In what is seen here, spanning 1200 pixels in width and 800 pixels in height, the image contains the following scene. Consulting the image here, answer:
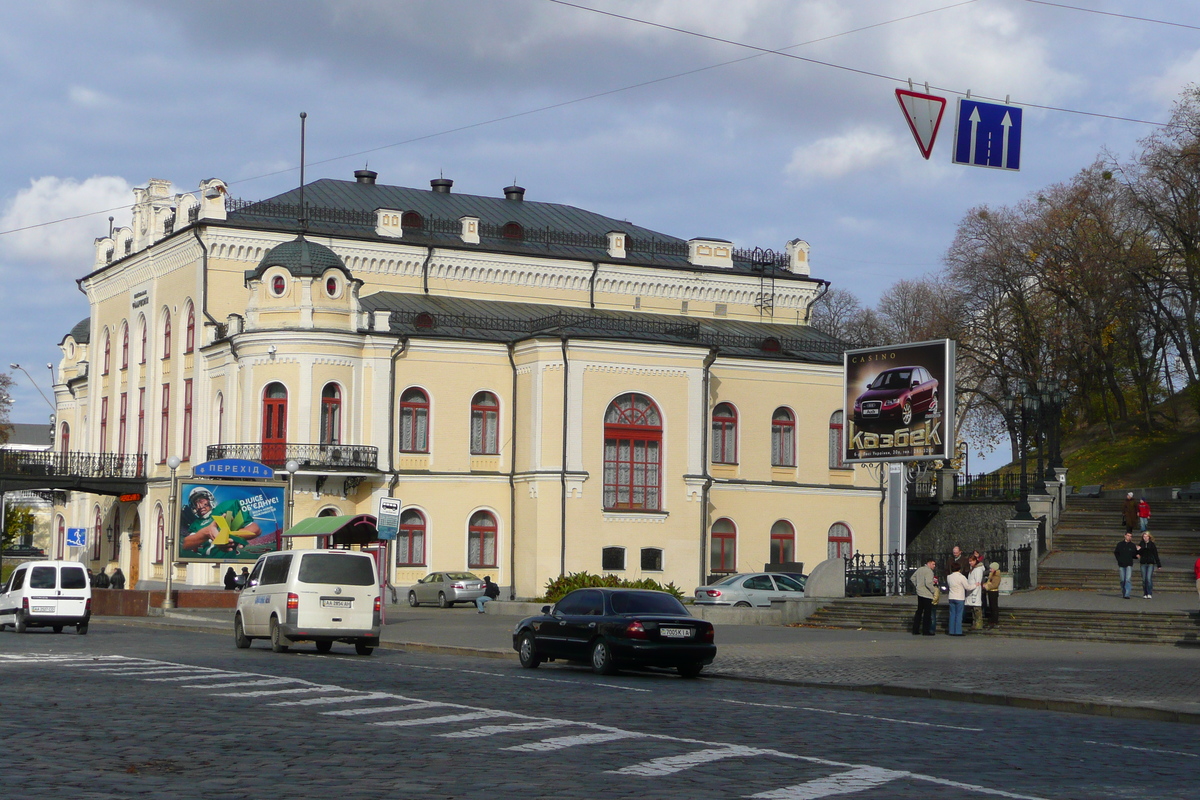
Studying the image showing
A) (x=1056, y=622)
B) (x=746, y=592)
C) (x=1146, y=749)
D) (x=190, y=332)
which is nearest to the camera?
(x=1146, y=749)

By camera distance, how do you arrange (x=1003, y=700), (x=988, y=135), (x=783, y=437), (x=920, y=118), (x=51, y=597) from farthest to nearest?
1. (x=783, y=437)
2. (x=51, y=597)
3. (x=988, y=135)
4. (x=920, y=118)
5. (x=1003, y=700)

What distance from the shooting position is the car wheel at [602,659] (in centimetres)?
2233

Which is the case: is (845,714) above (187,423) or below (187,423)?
below

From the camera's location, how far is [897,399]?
4059 cm

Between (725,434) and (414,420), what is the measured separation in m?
11.9

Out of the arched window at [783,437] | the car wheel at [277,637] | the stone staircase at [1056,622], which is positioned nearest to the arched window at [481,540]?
the arched window at [783,437]

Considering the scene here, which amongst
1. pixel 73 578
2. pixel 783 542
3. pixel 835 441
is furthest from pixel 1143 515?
pixel 73 578

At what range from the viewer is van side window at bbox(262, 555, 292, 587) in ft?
85.7

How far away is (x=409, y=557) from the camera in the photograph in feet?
173

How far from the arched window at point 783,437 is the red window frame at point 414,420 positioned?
13382 millimetres

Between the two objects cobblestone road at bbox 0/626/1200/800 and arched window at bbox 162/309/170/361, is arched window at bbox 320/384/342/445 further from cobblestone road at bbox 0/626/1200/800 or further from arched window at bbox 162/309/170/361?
cobblestone road at bbox 0/626/1200/800

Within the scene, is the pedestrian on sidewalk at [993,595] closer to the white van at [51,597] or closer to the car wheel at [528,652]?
the car wheel at [528,652]

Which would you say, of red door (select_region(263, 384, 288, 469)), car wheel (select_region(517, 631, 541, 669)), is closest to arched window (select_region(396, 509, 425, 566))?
red door (select_region(263, 384, 288, 469))

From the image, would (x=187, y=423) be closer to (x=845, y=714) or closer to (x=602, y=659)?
(x=602, y=659)
